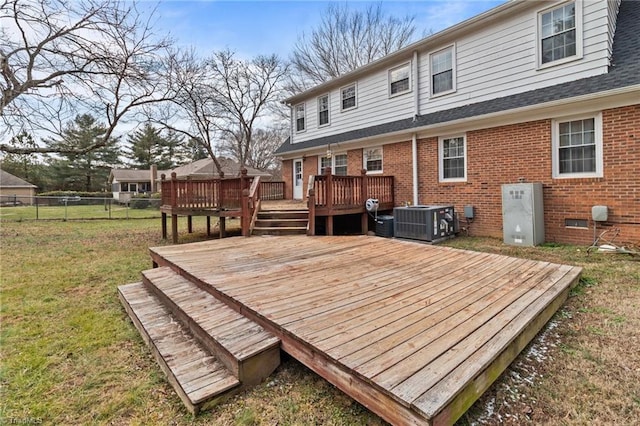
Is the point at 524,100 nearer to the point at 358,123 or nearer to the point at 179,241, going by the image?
the point at 358,123

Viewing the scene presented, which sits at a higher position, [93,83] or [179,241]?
[93,83]

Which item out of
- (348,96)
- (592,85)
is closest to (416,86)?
(348,96)

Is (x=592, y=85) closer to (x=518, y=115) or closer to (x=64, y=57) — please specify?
(x=518, y=115)

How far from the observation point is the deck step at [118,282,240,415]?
2.16 m

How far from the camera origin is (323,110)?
498 inches

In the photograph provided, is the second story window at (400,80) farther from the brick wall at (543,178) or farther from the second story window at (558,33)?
the second story window at (558,33)

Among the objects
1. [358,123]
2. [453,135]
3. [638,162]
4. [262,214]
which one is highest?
[358,123]

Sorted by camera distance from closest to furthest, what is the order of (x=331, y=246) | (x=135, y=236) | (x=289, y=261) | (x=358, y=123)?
(x=289, y=261) → (x=331, y=246) → (x=135, y=236) → (x=358, y=123)

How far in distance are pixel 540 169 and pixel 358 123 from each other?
19.6 feet

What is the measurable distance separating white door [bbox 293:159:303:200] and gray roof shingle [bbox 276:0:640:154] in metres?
5.04

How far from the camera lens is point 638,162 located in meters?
5.72

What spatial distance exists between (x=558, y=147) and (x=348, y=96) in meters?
6.98

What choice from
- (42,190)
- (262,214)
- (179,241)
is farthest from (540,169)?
(42,190)

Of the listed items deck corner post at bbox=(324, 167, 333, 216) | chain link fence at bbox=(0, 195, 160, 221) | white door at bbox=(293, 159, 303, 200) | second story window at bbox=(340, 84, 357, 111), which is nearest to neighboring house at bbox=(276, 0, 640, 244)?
second story window at bbox=(340, 84, 357, 111)
